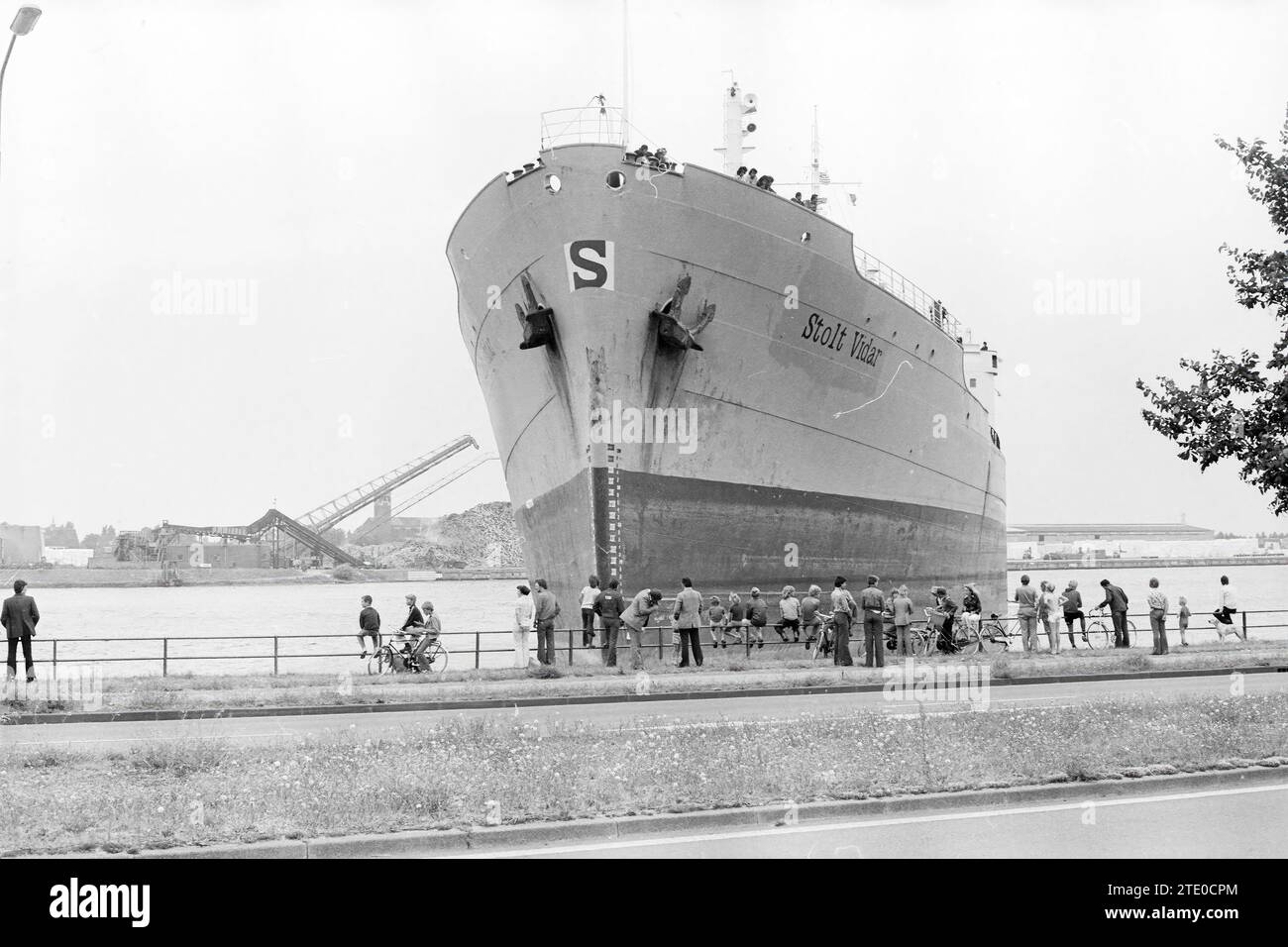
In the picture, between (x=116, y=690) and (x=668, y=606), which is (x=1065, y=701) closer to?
(x=668, y=606)

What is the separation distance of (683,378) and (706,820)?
51.9ft

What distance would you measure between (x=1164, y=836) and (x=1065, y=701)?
7.50 meters

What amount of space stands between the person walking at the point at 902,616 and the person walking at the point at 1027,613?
250 centimetres

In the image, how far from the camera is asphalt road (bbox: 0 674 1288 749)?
12.1 meters

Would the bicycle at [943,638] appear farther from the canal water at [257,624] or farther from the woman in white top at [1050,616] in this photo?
the canal water at [257,624]

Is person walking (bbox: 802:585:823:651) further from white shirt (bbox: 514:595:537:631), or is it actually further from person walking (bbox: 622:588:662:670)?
white shirt (bbox: 514:595:537:631)

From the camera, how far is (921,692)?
51.8 feet

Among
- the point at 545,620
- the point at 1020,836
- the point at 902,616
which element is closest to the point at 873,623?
the point at 902,616

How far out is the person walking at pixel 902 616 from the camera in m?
21.0

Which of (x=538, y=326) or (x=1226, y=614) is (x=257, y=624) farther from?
(x=1226, y=614)

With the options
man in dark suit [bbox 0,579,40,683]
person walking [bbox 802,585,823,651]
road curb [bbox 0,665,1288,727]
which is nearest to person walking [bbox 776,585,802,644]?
person walking [bbox 802,585,823,651]
